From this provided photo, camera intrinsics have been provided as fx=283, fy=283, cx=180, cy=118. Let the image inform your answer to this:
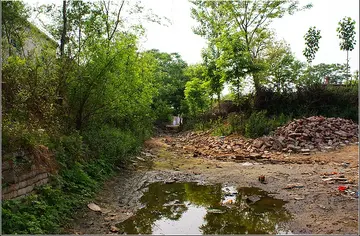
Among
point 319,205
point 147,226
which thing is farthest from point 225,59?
point 147,226

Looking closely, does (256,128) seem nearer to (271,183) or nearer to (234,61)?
(234,61)

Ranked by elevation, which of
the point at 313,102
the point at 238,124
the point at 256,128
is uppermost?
the point at 313,102

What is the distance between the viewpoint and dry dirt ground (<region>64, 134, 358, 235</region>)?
4.07 m

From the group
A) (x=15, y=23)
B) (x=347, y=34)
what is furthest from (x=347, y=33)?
(x=15, y=23)

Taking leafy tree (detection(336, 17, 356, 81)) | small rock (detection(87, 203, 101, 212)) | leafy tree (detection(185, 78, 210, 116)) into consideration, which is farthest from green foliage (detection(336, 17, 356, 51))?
small rock (detection(87, 203, 101, 212))

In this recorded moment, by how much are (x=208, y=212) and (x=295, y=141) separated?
7572 millimetres

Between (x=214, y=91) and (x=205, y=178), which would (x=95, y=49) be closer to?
(x=205, y=178)

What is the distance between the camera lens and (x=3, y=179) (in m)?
3.71

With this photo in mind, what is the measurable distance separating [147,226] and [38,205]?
1.53m

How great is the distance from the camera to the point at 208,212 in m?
4.67

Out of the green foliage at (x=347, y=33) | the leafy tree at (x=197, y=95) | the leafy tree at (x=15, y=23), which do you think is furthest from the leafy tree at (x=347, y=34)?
the leafy tree at (x=15, y=23)

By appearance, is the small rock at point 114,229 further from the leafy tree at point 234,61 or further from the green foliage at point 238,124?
the leafy tree at point 234,61

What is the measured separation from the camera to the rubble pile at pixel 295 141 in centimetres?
1049

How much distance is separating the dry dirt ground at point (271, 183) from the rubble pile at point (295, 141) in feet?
2.18
